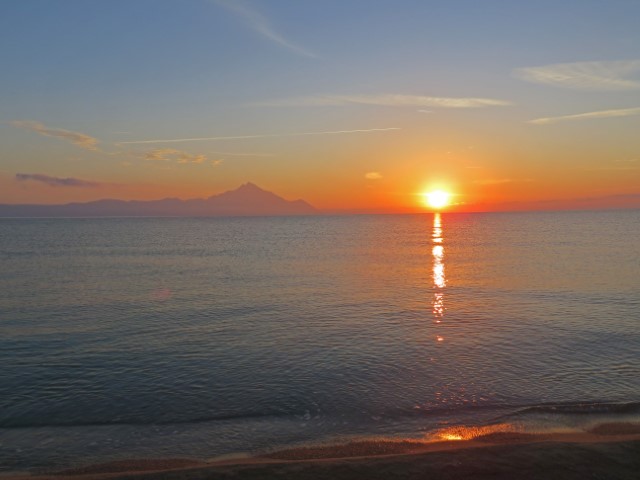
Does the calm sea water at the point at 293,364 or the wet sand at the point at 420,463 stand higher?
the wet sand at the point at 420,463

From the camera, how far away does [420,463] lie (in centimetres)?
1376

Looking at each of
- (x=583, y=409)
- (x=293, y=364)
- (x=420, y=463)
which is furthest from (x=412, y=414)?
(x=293, y=364)

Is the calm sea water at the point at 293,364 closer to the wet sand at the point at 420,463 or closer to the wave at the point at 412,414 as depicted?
the wave at the point at 412,414

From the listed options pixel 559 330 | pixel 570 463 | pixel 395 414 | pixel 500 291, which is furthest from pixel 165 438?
pixel 500 291

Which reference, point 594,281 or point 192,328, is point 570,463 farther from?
point 594,281

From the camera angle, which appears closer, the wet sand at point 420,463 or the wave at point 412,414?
the wet sand at point 420,463

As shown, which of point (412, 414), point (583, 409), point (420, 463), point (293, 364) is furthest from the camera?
point (293, 364)

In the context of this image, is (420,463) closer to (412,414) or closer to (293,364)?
(412,414)

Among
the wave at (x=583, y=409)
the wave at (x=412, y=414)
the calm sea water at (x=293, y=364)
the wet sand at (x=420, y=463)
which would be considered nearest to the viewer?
the wet sand at (x=420, y=463)

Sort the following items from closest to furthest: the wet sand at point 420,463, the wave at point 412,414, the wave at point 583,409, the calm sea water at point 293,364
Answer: the wet sand at point 420,463, the calm sea water at point 293,364, the wave at point 412,414, the wave at point 583,409

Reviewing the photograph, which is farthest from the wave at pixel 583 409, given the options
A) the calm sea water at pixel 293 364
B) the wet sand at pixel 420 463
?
the wet sand at pixel 420 463

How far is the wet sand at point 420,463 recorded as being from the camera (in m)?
13.1

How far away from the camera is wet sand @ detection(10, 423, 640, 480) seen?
13.1 m

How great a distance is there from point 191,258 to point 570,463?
8287 centimetres
